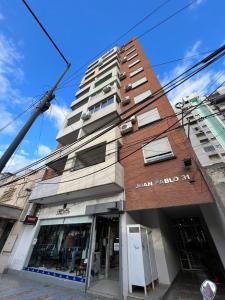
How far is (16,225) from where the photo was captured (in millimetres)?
10828

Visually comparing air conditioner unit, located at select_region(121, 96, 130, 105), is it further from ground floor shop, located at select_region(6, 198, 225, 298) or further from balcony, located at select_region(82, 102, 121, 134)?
ground floor shop, located at select_region(6, 198, 225, 298)

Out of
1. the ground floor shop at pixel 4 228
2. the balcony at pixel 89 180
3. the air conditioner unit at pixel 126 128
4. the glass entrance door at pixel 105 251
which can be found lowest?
the glass entrance door at pixel 105 251

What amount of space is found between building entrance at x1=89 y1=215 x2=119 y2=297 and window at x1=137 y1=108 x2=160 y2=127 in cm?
655

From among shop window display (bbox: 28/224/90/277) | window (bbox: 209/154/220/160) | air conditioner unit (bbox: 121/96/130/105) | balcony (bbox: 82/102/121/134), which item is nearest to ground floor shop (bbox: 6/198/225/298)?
shop window display (bbox: 28/224/90/277)

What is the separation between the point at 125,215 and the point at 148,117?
22.5ft

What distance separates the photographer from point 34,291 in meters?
6.32

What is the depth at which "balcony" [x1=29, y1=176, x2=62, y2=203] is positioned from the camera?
10017 mm

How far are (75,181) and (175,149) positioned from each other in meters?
6.10

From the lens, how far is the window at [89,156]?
10.9 metres

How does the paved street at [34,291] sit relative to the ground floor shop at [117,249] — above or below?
below

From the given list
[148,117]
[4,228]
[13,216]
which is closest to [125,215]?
[148,117]

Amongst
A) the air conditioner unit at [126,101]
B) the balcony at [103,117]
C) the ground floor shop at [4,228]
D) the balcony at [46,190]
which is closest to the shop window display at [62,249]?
the balcony at [46,190]

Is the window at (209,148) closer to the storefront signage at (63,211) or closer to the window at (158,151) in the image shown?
the window at (158,151)

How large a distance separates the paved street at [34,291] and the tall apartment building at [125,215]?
562 millimetres
